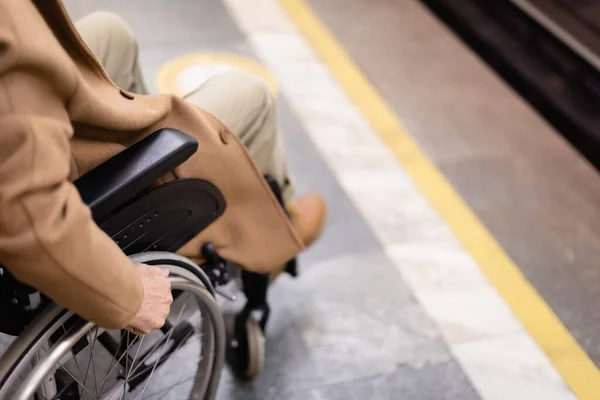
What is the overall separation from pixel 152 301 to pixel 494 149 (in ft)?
5.11

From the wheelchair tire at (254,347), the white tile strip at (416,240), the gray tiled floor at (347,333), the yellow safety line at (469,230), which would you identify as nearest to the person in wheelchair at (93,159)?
the wheelchair tire at (254,347)

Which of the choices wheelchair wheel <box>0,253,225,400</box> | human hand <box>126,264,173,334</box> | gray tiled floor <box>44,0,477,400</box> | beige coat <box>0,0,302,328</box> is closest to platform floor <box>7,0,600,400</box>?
gray tiled floor <box>44,0,477,400</box>

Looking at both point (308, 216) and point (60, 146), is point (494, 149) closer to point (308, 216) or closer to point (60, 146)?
point (308, 216)

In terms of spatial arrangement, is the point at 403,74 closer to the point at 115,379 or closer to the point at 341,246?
the point at 341,246

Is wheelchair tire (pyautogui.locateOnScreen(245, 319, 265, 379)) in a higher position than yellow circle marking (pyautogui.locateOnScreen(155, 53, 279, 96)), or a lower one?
lower

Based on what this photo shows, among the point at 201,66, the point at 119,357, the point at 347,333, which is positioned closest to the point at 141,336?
the point at 119,357

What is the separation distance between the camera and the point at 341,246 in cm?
171

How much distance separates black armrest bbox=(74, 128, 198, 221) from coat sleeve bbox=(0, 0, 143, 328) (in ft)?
0.20

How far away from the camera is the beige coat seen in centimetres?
65

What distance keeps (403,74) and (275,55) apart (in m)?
0.51

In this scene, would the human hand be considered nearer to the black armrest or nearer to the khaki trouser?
the black armrest

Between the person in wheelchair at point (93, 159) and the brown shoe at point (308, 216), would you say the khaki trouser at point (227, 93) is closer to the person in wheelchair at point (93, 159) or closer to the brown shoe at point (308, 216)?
the person in wheelchair at point (93, 159)

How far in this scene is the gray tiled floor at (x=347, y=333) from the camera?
4.54 ft

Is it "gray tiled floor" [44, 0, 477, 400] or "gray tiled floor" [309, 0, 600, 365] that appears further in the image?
"gray tiled floor" [309, 0, 600, 365]
